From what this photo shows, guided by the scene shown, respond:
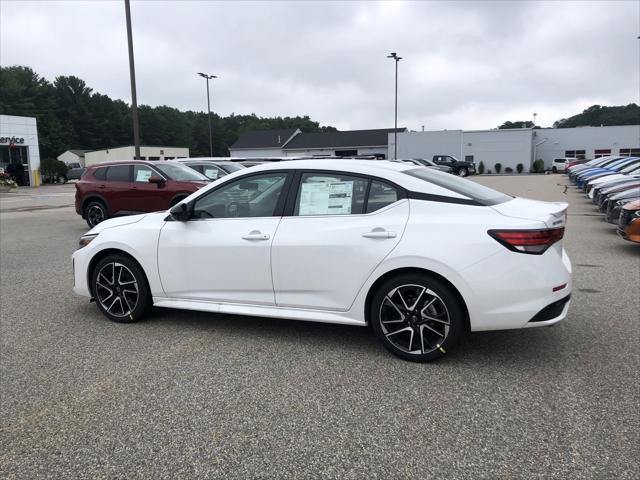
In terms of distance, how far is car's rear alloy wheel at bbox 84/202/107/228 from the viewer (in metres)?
12.5

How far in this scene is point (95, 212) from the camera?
12.6m

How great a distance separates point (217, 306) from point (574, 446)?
3.02 meters

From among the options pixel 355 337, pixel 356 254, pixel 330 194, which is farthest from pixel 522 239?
pixel 355 337

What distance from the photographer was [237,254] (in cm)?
453

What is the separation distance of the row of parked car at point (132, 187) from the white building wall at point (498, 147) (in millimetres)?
51376

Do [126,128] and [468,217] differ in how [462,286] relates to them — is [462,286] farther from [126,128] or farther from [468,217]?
[126,128]

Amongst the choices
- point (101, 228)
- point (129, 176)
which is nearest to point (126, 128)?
point (129, 176)

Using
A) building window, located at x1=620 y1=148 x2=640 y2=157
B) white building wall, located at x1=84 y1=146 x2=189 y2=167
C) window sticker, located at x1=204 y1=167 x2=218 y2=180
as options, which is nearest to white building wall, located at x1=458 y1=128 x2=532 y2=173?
building window, located at x1=620 y1=148 x2=640 y2=157

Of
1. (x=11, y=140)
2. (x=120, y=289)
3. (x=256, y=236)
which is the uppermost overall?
(x=11, y=140)

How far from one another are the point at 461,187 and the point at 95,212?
34.8 ft

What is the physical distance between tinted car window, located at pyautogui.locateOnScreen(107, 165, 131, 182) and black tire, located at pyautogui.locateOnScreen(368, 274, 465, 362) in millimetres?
9812

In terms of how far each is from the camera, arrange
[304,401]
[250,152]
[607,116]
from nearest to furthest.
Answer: [304,401] < [250,152] < [607,116]

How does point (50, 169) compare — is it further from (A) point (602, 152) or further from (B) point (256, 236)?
(A) point (602, 152)

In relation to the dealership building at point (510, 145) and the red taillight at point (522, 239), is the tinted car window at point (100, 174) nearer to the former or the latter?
the red taillight at point (522, 239)
